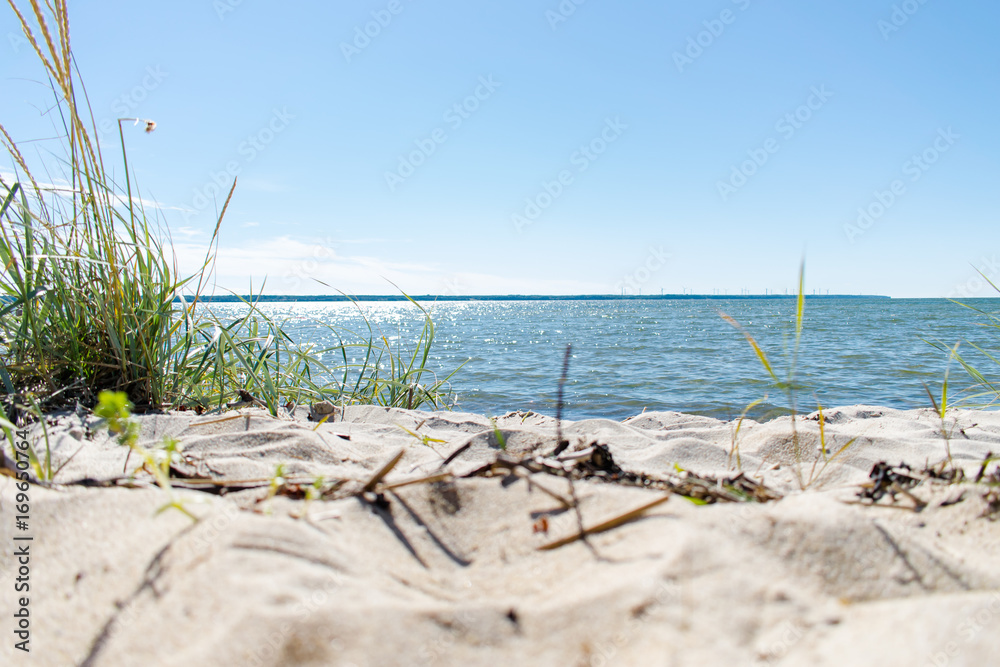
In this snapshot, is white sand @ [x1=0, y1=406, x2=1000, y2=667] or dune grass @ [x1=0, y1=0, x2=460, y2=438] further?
dune grass @ [x1=0, y1=0, x2=460, y2=438]

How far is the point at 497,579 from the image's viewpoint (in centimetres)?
102

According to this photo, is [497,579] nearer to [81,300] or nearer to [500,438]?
[500,438]

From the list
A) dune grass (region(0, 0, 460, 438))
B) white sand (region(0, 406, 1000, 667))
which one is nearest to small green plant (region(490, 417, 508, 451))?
white sand (region(0, 406, 1000, 667))

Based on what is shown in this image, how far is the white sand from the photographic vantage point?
2.54ft

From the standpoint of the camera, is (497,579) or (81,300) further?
(81,300)

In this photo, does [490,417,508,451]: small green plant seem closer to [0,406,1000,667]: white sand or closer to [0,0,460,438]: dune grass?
[0,406,1000,667]: white sand

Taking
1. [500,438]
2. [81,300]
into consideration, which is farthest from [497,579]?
[81,300]

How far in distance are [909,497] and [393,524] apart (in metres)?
1.20

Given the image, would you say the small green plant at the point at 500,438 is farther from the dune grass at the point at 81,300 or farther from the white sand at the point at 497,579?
the dune grass at the point at 81,300

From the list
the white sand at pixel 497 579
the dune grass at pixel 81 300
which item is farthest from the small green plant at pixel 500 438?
the dune grass at pixel 81 300

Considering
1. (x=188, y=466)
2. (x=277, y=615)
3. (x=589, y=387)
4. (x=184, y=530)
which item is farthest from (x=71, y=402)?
(x=589, y=387)

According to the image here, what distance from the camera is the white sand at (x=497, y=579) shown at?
0.77 meters

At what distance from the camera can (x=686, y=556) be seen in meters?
0.93

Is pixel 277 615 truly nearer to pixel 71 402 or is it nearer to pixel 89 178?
pixel 71 402
